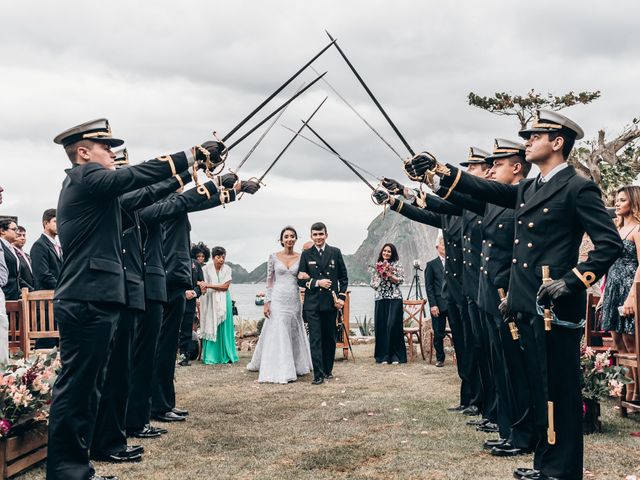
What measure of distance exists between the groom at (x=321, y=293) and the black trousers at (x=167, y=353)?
3.15m

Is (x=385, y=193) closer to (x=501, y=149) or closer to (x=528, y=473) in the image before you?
(x=501, y=149)

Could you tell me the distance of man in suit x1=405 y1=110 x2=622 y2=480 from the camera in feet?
14.0

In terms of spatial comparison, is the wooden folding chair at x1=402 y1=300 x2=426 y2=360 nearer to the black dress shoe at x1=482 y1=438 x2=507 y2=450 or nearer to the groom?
the groom

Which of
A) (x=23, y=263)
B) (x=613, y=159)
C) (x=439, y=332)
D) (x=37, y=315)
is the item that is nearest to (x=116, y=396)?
(x=37, y=315)

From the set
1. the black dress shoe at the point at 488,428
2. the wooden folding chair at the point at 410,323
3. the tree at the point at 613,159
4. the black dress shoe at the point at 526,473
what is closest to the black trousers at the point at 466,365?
the black dress shoe at the point at 488,428

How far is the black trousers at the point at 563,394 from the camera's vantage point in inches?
170

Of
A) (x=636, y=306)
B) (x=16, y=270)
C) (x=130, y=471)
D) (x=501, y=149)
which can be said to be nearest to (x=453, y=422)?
(x=636, y=306)

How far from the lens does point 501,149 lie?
5.71 m

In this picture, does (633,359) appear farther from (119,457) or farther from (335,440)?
(119,457)

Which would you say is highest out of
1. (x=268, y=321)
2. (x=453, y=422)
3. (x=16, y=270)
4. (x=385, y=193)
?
(x=385, y=193)

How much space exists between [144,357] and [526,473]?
142 inches

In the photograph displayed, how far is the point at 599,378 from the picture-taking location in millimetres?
6152

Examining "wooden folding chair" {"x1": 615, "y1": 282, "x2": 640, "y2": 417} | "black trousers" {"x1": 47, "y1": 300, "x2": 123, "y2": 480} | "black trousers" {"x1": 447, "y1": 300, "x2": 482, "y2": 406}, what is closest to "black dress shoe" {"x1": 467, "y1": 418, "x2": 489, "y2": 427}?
"black trousers" {"x1": 447, "y1": 300, "x2": 482, "y2": 406}

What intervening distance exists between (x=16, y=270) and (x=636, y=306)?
24.3 ft
